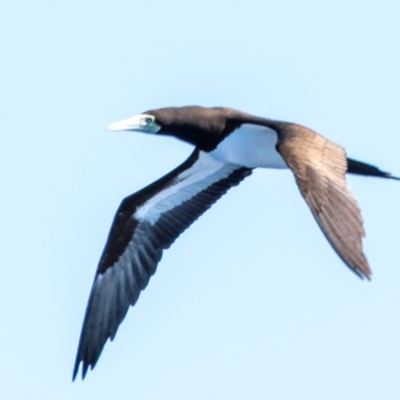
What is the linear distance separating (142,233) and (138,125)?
7.67 ft

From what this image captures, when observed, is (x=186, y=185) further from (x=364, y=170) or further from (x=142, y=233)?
(x=364, y=170)

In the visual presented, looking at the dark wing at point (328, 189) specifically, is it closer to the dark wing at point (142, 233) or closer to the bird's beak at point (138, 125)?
the bird's beak at point (138, 125)

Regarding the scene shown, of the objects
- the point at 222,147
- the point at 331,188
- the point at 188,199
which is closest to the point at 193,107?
the point at 222,147

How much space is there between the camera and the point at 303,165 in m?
16.5

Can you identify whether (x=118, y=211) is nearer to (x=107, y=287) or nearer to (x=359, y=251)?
(x=107, y=287)

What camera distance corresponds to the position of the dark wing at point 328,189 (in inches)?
591

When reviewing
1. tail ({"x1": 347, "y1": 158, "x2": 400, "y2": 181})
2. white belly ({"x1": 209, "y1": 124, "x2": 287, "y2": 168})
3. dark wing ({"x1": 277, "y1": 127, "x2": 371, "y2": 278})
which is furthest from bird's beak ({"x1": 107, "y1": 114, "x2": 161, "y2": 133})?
tail ({"x1": 347, "y1": 158, "x2": 400, "y2": 181})

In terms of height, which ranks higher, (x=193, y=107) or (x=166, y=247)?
(x=193, y=107)

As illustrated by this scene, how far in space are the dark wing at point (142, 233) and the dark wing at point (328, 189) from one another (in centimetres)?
329

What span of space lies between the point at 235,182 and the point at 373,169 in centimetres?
243

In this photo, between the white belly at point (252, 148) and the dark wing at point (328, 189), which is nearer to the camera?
the dark wing at point (328, 189)

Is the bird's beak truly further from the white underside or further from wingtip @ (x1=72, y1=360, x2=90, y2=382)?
wingtip @ (x1=72, y1=360, x2=90, y2=382)

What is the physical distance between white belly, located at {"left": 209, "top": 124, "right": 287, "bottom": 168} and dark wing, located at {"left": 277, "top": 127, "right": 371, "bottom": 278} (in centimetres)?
137

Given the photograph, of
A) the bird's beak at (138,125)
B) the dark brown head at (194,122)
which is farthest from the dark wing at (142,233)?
the bird's beak at (138,125)
